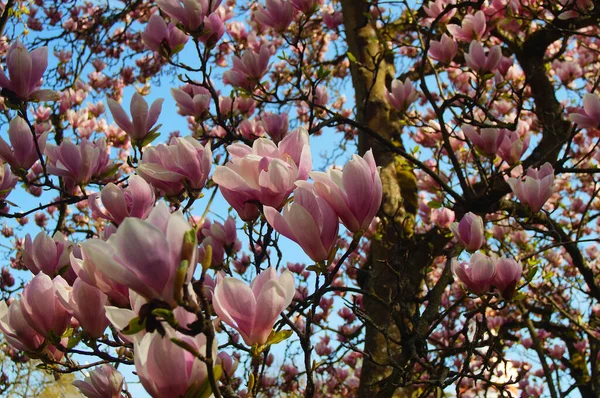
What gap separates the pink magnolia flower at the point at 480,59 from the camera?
208 centimetres

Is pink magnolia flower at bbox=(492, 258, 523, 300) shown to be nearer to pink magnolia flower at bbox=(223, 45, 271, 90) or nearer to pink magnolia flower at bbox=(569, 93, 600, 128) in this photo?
pink magnolia flower at bbox=(569, 93, 600, 128)

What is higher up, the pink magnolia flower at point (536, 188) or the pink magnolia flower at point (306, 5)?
the pink magnolia flower at point (306, 5)

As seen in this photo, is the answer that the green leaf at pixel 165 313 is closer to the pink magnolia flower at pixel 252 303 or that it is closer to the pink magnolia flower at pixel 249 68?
the pink magnolia flower at pixel 252 303

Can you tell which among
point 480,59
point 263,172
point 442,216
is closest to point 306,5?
point 480,59

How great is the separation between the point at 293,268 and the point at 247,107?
1.33 meters

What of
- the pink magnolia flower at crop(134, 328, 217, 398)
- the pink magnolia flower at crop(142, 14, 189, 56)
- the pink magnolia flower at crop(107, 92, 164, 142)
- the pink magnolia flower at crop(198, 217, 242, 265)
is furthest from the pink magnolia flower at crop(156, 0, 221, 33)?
the pink magnolia flower at crop(134, 328, 217, 398)

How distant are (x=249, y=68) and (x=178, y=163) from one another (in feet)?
3.92

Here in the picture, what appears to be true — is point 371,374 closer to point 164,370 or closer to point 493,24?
point 493,24

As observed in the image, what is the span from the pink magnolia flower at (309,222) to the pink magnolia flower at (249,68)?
53.6 inches

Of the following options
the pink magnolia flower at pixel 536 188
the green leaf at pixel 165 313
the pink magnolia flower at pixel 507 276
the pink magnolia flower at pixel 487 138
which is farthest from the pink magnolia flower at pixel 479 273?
the green leaf at pixel 165 313

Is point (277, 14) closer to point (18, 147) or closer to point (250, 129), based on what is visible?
point (250, 129)

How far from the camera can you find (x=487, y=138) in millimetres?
1956

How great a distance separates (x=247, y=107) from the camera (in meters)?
2.54

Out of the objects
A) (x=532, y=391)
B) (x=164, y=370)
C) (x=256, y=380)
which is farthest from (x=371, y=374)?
(x=532, y=391)
